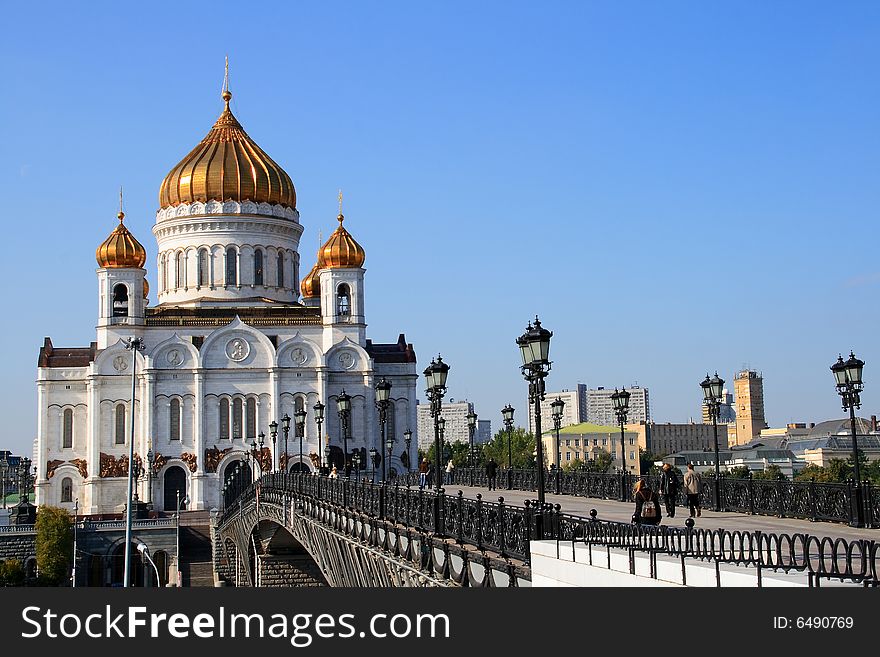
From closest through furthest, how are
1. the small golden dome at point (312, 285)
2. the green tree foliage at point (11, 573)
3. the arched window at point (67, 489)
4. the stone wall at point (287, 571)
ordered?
the stone wall at point (287, 571)
the green tree foliage at point (11, 573)
the arched window at point (67, 489)
the small golden dome at point (312, 285)

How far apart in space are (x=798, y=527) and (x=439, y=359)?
338 inches

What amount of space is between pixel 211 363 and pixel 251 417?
3695 millimetres

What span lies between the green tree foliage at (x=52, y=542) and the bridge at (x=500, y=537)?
30854 millimetres

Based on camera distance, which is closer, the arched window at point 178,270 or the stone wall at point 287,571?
the stone wall at point 287,571

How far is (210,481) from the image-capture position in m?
68.6

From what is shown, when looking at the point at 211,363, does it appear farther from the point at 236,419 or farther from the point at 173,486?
the point at 173,486

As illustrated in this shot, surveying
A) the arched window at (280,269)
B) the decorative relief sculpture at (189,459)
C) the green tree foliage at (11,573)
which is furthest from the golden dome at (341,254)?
the green tree foliage at (11,573)

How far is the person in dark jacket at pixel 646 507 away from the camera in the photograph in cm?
1705

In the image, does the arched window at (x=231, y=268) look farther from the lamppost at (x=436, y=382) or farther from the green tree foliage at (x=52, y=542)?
the lamppost at (x=436, y=382)

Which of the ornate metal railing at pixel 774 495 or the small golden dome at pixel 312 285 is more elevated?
the small golden dome at pixel 312 285

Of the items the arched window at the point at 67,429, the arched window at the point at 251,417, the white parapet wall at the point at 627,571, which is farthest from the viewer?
the arched window at the point at 67,429

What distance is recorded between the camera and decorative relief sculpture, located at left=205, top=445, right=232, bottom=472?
2697 inches
